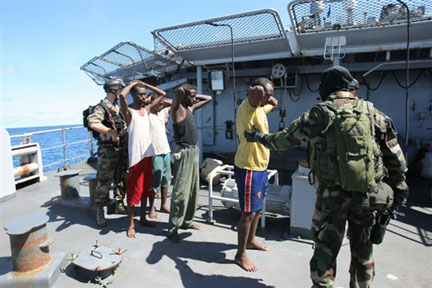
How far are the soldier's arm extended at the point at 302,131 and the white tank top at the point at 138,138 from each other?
1.79 m

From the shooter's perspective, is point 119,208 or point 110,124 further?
point 119,208

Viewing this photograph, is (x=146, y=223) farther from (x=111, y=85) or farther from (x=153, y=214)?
(x=111, y=85)

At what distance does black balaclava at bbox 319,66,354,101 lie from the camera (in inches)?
73.0

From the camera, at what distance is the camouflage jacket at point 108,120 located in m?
3.27

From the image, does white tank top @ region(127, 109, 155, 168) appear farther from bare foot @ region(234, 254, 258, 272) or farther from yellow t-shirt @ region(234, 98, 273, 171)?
bare foot @ region(234, 254, 258, 272)

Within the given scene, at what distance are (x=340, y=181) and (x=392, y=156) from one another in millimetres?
480

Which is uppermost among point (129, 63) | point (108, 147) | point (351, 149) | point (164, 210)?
point (129, 63)

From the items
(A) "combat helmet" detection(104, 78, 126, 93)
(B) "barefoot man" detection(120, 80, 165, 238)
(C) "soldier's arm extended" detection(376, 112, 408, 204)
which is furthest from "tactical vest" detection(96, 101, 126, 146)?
(C) "soldier's arm extended" detection(376, 112, 408, 204)

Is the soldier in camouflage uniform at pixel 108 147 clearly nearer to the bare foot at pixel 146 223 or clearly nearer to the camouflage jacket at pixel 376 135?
the bare foot at pixel 146 223

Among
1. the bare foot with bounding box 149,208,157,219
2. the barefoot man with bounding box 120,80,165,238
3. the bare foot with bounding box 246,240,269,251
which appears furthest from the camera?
the bare foot with bounding box 149,208,157,219

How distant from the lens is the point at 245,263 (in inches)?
103

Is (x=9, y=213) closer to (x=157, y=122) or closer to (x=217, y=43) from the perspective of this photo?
(x=157, y=122)

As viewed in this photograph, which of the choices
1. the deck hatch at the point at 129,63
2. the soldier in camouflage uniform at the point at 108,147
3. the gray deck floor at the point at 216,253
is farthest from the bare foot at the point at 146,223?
the deck hatch at the point at 129,63

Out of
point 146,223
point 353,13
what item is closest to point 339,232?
point 146,223
